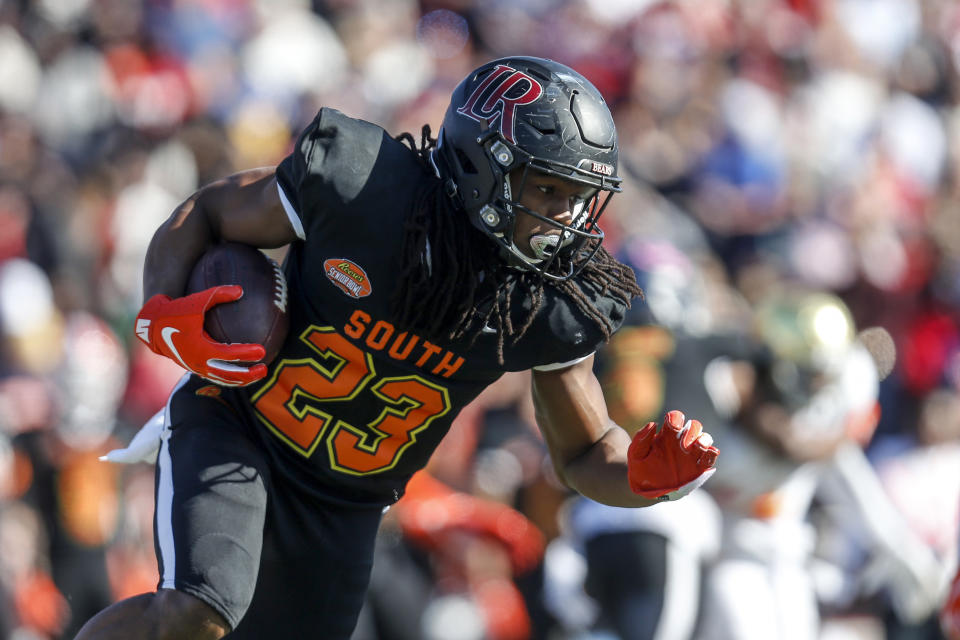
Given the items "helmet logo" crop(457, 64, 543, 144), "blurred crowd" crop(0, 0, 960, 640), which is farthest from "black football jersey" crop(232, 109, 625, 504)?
"blurred crowd" crop(0, 0, 960, 640)

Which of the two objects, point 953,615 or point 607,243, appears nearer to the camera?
point 953,615

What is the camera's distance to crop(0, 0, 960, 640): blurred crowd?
244 inches

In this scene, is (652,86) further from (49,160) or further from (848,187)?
(49,160)

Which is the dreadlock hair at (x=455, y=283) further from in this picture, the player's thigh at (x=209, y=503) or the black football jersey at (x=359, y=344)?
the player's thigh at (x=209, y=503)

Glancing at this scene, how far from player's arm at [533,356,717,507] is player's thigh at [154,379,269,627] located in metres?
0.79

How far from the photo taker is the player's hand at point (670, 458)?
10.5ft

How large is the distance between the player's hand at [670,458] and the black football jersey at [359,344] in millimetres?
324

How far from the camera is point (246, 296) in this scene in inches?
131

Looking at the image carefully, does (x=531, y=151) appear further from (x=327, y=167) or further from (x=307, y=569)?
(x=307, y=569)

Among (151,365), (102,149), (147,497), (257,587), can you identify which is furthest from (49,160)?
(257,587)

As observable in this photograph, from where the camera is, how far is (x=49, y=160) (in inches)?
331

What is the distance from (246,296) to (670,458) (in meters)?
1.10

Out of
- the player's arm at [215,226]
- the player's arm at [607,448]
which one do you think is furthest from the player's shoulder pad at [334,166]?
the player's arm at [607,448]

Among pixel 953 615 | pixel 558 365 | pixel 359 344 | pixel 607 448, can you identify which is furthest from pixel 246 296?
pixel 953 615
